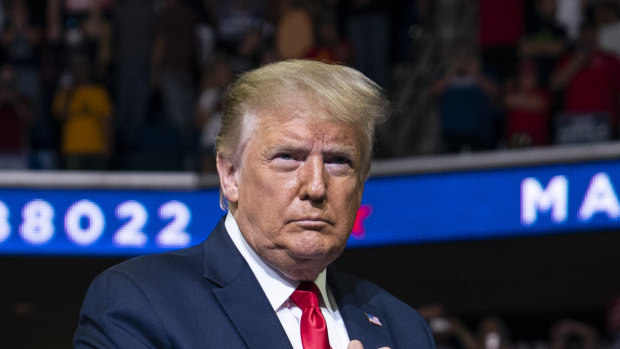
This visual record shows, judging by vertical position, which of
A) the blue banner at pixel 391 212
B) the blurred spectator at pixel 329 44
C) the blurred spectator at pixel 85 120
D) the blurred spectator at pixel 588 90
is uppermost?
the blurred spectator at pixel 329 44

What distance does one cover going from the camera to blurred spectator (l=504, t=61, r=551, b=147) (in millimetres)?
6582

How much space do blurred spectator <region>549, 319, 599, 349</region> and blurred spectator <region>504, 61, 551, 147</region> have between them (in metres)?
1.22

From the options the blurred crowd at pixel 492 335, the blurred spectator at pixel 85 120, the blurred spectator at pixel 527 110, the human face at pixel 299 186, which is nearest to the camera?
the human face at pixel 299 186

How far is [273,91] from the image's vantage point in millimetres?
1791

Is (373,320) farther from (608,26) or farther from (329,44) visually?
(329,44)

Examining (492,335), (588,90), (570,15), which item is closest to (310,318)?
(492,335)

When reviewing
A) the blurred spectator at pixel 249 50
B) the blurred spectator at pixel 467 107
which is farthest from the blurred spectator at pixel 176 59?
the blurred spectator at pixel 467 107

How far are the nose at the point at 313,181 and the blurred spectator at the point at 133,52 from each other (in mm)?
5848

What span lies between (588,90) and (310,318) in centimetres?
495

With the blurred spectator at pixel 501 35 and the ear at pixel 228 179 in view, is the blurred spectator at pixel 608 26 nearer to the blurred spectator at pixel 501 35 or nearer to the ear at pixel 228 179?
the blurred spectator at pixel 501 35

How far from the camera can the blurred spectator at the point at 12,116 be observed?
722 centimetres

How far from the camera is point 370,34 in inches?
284

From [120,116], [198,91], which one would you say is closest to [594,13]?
[198,91]

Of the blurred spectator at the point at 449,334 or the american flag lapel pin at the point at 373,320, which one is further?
the blurred spectator at the point at 449,334
